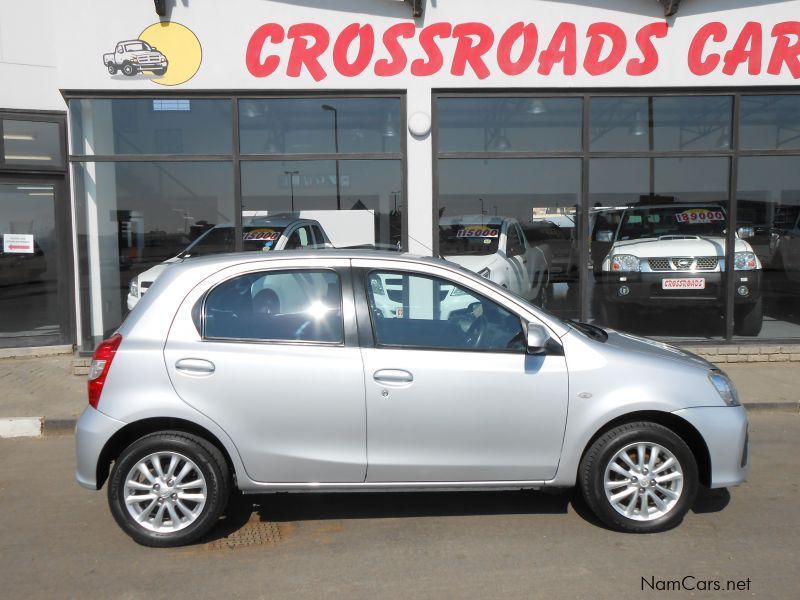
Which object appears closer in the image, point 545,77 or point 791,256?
point 545,77

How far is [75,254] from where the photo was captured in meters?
9.16

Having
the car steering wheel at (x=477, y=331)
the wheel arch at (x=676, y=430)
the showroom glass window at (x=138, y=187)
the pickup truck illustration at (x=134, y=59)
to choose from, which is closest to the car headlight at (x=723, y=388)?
the wheel arch at (x=676, y=430)

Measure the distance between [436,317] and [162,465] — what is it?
1.83 meters

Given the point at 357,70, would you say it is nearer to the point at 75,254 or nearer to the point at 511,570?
the point at 75,254

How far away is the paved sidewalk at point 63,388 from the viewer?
6922mm

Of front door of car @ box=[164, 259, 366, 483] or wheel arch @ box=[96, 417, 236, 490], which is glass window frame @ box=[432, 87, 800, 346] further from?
wheel arch @ box=[96, 417, 236, 490]

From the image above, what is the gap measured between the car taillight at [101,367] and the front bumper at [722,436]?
329 centimetres

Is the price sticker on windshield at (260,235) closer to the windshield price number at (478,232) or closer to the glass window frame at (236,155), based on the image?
the glass window frame at (236,155)

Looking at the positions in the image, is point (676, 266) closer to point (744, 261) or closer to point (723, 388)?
point (744, 261)

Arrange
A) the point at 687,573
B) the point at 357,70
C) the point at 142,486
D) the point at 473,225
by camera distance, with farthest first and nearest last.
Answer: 1. the point at 473,225
2. the point at 357,70
3. the point at 142,486
4. the point at 687,573

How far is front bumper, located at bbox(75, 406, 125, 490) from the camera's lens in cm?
405

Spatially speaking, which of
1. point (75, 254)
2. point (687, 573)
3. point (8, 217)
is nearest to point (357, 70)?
point (75, 254)

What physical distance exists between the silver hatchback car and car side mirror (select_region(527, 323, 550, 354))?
1cm

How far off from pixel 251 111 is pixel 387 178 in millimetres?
1936
